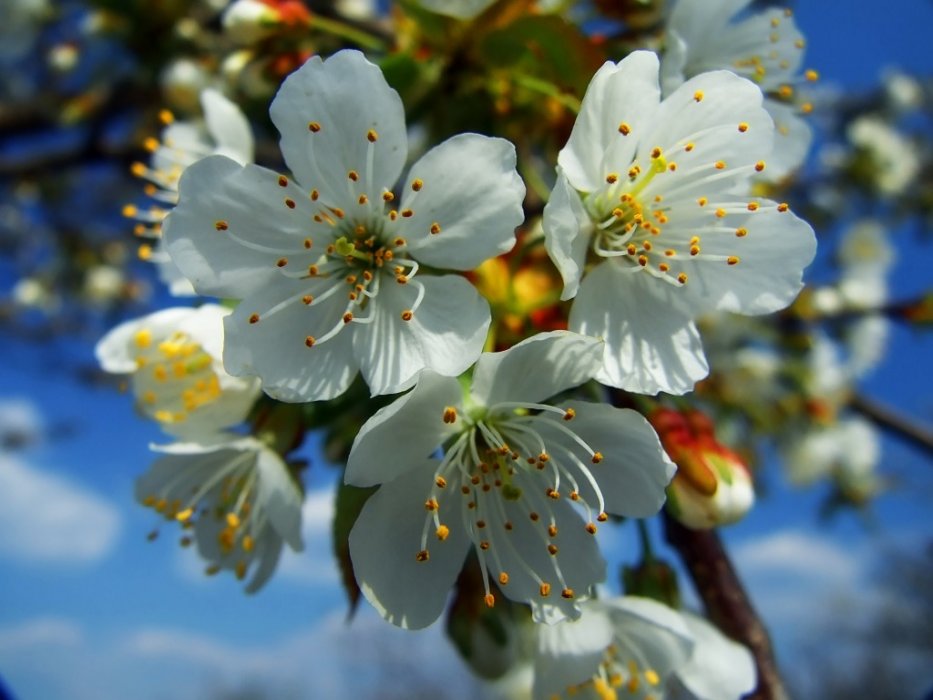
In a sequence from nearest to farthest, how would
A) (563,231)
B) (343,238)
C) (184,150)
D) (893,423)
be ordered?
(563,231) < (343,238) < (184,150) < (893,423)

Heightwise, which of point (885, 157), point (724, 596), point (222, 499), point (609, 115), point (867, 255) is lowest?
point (867, 255)

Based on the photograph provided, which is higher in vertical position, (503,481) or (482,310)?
(482,310)

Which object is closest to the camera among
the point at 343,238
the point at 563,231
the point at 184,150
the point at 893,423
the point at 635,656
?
the point at 563,231

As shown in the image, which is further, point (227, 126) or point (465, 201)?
point (227, 126)

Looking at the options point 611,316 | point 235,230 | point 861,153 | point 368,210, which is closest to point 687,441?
point 611,316

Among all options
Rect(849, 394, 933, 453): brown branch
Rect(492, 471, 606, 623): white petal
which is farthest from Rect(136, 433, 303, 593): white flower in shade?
Rect(849, 394, 933, 453): brown branch

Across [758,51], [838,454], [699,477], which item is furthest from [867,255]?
[699,477]

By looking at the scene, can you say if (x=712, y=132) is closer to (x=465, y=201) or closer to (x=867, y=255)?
(x=465, y=201)
